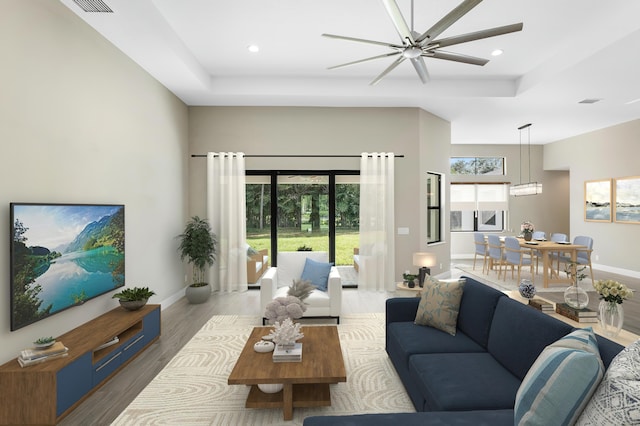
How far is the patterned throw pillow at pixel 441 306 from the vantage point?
2754mm

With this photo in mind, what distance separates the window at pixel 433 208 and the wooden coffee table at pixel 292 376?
4.55 m

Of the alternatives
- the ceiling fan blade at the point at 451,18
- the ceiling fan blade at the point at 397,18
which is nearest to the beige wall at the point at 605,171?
the ceiling fan blade at the point at 451,18

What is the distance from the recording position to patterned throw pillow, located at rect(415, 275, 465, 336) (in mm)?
2754

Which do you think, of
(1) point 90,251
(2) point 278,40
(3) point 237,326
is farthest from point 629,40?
(1) point 90,251

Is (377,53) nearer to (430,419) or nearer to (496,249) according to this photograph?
(430,419)

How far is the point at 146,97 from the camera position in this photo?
4418 millimetres

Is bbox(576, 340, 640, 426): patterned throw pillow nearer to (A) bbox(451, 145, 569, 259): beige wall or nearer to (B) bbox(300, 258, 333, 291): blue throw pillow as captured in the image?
(B) bbox(300, 258, 333, 291): blue throw pillow

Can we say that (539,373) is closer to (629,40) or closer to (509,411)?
(509,411)

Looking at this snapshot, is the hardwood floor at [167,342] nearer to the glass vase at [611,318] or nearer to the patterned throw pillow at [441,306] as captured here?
the patterned throw pillow at [441,306]

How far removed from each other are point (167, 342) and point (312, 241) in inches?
120

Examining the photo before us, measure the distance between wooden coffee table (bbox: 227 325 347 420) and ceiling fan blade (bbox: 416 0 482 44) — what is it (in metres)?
2.56

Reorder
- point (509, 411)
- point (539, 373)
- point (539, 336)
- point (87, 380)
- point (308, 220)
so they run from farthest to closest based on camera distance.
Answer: point (308, 220)
point (87, 380)
point (539, 336)
point (509, 411)
point (539, 373)

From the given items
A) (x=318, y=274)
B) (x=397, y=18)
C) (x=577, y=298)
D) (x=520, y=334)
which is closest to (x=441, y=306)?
(x=520, y=334)

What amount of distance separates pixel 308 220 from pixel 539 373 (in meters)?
4.87
